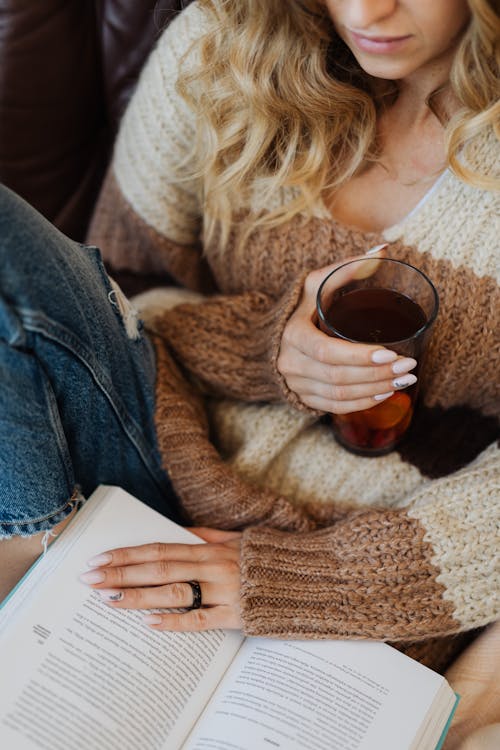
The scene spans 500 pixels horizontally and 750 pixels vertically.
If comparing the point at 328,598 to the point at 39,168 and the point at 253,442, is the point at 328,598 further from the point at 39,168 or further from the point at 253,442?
the point at 39,168

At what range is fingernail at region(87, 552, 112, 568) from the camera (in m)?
0.83

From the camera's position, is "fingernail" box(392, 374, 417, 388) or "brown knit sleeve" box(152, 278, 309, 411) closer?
"fingernail" box(392, 374, 417, 388)

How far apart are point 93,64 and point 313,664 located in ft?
3.09

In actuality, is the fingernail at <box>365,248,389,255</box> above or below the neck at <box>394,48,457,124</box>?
below

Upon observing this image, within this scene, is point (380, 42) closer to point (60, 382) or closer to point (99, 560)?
point (60, 382)

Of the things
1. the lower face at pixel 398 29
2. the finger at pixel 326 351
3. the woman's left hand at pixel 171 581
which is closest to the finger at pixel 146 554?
the woman's left hand at pixel 171 581

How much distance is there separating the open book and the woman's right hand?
0.95ft

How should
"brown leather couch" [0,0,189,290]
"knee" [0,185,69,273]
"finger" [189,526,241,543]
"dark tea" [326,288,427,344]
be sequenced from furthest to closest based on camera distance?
"brown leather couch" [0,0,189,290]
"finger" [189,526,241,543]
"dark tea" [326,288,427,344]
"knee" [0,185,69,273]

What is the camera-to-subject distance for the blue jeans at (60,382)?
0.72 meters

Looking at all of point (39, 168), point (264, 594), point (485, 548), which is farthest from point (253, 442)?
point (39, 168)

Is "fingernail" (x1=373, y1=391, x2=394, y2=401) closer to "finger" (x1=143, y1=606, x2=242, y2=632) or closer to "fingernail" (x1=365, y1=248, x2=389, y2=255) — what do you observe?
"fingernail" (x1=365, y1=248, x2=389, y2=255)

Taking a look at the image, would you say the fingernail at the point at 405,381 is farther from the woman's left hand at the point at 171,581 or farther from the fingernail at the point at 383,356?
the woman's left hand at the point at 171,581

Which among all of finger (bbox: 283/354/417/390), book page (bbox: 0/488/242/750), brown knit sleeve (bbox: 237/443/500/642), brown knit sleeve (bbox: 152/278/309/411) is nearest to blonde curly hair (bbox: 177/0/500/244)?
brown knit sleeve (bbox: 152/278/309/411)

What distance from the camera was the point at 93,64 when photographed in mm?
1132
